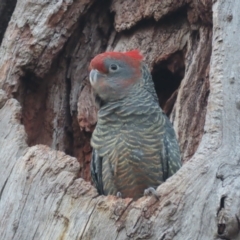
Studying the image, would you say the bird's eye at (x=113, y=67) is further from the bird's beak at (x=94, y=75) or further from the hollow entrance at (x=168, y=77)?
the hollow entrance at (x=168, y=77)

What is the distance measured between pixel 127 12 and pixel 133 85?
2.49 ft

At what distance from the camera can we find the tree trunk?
9.59 feet

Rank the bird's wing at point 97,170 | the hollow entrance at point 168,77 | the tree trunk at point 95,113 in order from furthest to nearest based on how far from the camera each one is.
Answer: the hollow entrance at point 168,77
the bird's wing at point 97,170
the tree trunk at point 95,113

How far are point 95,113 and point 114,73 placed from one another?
0.58 m

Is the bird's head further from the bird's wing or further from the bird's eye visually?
the bird's wing

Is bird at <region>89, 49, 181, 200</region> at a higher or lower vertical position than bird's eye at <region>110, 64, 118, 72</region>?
lower

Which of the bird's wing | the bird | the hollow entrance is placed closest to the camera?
the bird

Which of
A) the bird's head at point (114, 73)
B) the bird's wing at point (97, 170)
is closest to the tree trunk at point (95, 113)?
the bird's wing at point (97, 170)

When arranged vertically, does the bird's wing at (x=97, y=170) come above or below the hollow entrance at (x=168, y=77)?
below

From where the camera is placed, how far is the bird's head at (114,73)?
392 cm

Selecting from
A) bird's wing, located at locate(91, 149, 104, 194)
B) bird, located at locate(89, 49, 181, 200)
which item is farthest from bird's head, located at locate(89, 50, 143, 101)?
bird's wing, located at locate(91, 149, 104, 194)

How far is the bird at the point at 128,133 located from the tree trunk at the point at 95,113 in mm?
226

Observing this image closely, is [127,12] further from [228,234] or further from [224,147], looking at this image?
[228,234]

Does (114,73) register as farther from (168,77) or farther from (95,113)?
(168,77)
